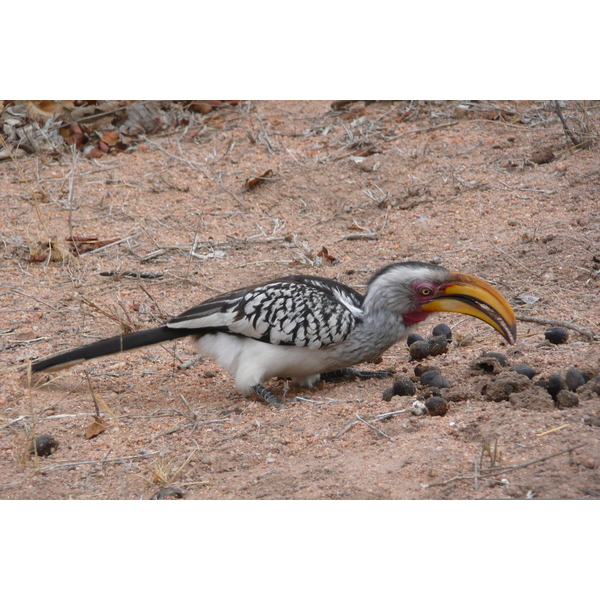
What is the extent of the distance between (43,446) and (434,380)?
1.76 metres

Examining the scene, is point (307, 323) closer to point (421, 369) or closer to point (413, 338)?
point (421, 369)

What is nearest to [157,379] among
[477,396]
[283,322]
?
[283,322]

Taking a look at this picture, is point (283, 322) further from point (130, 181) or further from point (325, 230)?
point (130, 181)

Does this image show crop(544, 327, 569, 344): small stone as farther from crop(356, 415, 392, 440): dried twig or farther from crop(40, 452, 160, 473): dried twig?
crop(40, 452, 160, 473): dried twig

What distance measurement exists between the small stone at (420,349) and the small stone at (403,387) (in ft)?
1.48

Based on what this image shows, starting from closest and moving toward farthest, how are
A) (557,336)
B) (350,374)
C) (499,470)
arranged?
(499,470) < (557,336) < (350,374)

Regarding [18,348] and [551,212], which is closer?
[18,348]

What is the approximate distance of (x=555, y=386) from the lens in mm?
3129

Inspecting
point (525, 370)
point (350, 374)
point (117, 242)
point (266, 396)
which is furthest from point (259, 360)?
point (117, 242)

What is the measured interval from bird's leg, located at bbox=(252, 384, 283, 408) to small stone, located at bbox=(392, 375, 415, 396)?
0.55m

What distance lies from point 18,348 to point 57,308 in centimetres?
53

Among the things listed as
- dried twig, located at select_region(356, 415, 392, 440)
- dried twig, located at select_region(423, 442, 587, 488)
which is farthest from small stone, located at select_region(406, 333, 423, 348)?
dried twig, located at select_region(423, 442, 587, 488)

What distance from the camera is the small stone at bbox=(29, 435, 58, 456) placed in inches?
127

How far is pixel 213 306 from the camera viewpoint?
150 inches
